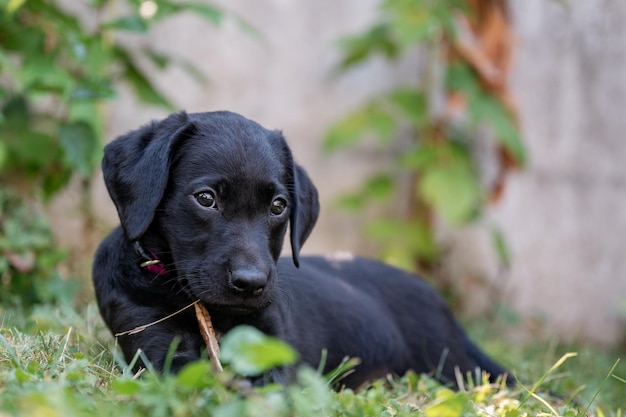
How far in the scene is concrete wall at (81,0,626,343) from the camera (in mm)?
7301

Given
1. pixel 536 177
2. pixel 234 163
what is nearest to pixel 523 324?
pixel 536 177

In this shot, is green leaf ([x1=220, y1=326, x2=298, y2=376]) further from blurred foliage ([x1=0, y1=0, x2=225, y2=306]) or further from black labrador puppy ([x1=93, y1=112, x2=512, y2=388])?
blurred foliage ([x1=0, y1=0, x2=225, y2=306])

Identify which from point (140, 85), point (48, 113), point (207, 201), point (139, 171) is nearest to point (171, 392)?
point (207, 201)

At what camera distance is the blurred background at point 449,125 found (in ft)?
21.8

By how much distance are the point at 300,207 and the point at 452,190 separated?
330 centimetres

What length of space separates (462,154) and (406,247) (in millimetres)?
918

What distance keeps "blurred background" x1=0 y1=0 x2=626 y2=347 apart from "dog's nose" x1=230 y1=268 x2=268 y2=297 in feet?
12.4

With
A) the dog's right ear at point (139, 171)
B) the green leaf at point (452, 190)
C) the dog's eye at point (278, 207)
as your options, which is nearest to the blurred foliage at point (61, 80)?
the dog's right ear at point (139, 171)

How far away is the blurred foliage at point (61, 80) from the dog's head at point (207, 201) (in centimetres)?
161

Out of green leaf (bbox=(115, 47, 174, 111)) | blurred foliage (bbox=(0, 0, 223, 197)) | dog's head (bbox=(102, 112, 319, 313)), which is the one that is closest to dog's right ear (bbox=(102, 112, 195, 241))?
dog's head (bbox=(102, 112, 319, 313))

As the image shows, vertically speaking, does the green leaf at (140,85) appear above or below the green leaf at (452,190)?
above

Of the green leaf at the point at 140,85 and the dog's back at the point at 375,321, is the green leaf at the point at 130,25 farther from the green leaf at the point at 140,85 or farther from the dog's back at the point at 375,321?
the dog's back at the point at 375,321

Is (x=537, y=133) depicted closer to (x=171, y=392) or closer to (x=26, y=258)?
(x=26, y=258)

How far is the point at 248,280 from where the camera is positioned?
2.71 meters
